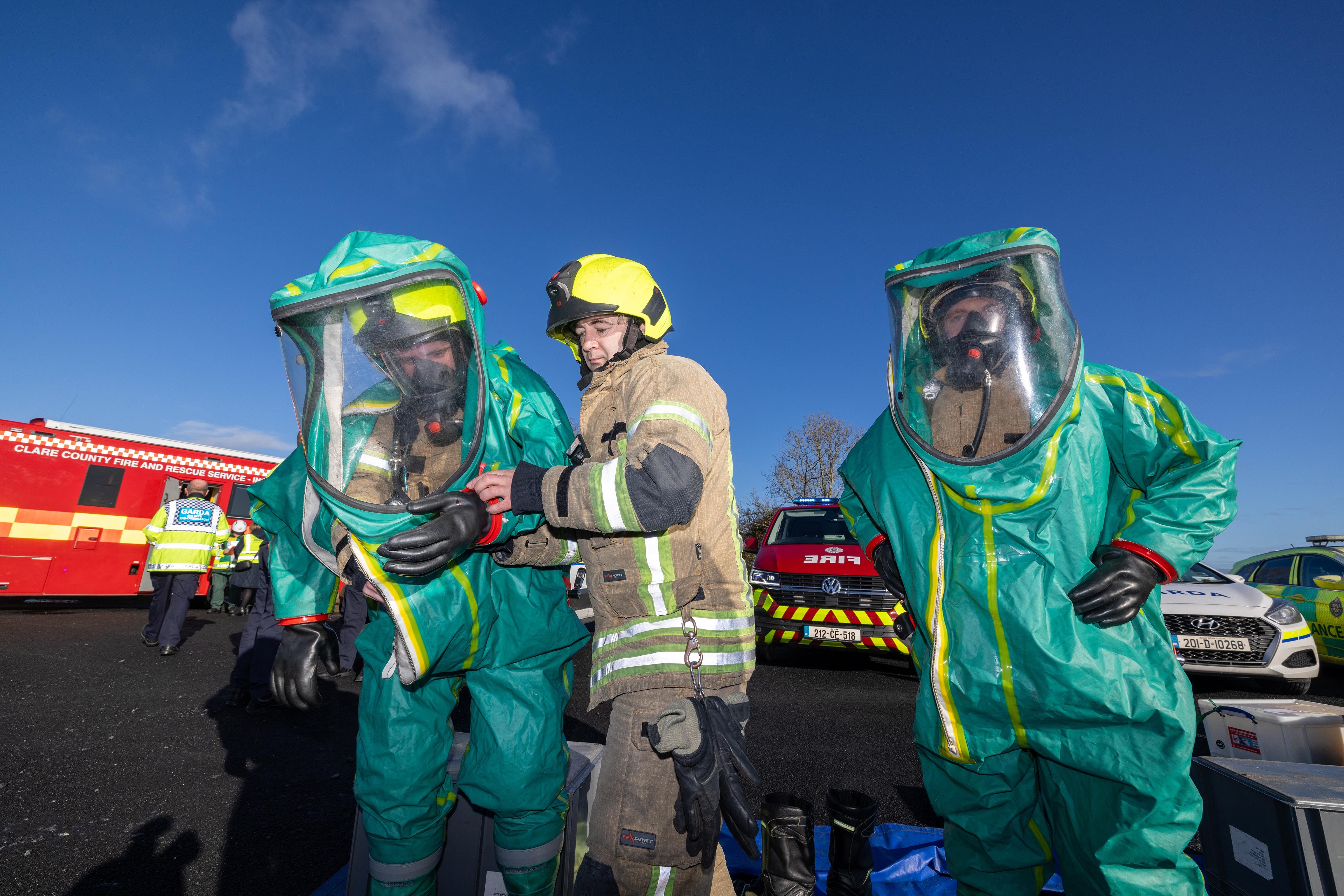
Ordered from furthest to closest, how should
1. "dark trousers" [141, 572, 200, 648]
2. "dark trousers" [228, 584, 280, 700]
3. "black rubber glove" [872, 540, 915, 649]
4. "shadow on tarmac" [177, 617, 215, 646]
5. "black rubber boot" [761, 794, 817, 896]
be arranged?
"shadow on tarmac" [177, 617, 215, 646] < "dark trousers" [141, 572, 200, 648] < "dark trousers" [228, 584, 280, 700] < "black rubber boot" [761, 794, 817, 896] < "black rubber glove" [872, 540, 915, 649]

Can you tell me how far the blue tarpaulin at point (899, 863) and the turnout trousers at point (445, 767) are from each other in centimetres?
88

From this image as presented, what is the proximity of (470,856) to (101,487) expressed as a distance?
11.8 m

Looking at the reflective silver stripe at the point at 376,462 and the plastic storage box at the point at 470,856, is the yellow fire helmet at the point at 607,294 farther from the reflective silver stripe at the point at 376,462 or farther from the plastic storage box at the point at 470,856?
the plastic storage box at the point at 470,856

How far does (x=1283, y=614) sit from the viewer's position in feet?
20.5

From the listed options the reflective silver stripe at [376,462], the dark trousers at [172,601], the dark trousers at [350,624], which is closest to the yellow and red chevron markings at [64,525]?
the dark trousers at [172,601]

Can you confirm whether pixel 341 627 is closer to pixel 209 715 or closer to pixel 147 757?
pixel 209 715

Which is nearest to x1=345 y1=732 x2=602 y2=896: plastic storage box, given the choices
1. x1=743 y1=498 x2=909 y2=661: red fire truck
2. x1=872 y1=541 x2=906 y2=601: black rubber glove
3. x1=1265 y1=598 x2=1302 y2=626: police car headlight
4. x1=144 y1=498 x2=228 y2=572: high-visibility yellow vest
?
x1=872 y1=541 x2=906 y2=601: black rubber glove

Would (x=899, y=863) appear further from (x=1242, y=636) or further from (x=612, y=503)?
(x=1242, y=636)

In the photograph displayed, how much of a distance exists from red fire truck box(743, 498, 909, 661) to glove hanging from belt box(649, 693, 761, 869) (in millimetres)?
5333

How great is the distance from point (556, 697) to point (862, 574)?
529 cm

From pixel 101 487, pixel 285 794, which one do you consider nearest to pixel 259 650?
pixel 285 794

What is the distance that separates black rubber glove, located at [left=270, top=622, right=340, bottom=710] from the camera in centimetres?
226

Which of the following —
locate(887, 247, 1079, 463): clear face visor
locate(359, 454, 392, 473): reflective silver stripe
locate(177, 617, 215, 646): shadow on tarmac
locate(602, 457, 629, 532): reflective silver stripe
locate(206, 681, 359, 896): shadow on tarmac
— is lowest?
locate(206, 681, 359, 896): shadow on tarmac

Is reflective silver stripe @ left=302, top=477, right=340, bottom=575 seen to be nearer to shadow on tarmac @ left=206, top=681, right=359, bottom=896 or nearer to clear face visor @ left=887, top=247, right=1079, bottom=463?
shadow on tarmac @ left=206, top=681, right=359, bottom=896
